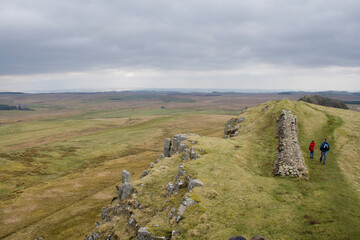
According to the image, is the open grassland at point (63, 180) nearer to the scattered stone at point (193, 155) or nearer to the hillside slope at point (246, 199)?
the hillside slope at point (246, 199)

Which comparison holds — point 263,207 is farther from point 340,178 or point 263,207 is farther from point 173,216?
point 340,178

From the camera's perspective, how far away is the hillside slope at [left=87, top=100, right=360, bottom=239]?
702 inches

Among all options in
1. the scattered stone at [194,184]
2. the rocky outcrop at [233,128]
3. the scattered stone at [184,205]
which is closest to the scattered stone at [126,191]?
the scattered stone at [194,184]

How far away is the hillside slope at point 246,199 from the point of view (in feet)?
58.5

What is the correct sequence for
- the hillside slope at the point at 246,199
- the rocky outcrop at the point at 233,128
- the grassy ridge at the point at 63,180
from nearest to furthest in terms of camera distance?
the hillside slope at the point at 246,199, the grassy ridge at the point at 63,180, the rocky outcrop at the point at 233,128

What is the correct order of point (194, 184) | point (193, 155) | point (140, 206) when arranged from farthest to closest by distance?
point (193, 155)
point (140, 206)
point (194, 184)

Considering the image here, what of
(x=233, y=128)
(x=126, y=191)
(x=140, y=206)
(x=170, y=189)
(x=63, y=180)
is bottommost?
(x=63, y=180)

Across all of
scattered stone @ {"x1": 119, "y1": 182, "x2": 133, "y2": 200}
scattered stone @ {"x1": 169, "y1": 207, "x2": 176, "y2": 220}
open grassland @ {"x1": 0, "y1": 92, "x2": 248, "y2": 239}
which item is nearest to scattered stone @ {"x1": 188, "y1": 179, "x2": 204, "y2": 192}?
scattered stone @ {"x1": 169, "y1": 207, "x2": 176, "y2": 220}

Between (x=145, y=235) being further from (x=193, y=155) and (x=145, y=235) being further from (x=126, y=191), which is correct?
(x=193, y=155)

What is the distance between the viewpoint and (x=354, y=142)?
37.7 meters

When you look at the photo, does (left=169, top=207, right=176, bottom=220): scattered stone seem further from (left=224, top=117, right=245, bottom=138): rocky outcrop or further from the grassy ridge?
(left=224, top=117, right=245, bottom=138): rocky outcrop

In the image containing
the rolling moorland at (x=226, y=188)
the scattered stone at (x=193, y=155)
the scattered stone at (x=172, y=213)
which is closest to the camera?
the rolling moorland at (x=226, y=188)

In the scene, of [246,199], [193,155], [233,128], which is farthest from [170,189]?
[233,128]

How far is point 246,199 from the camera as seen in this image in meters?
22.0
